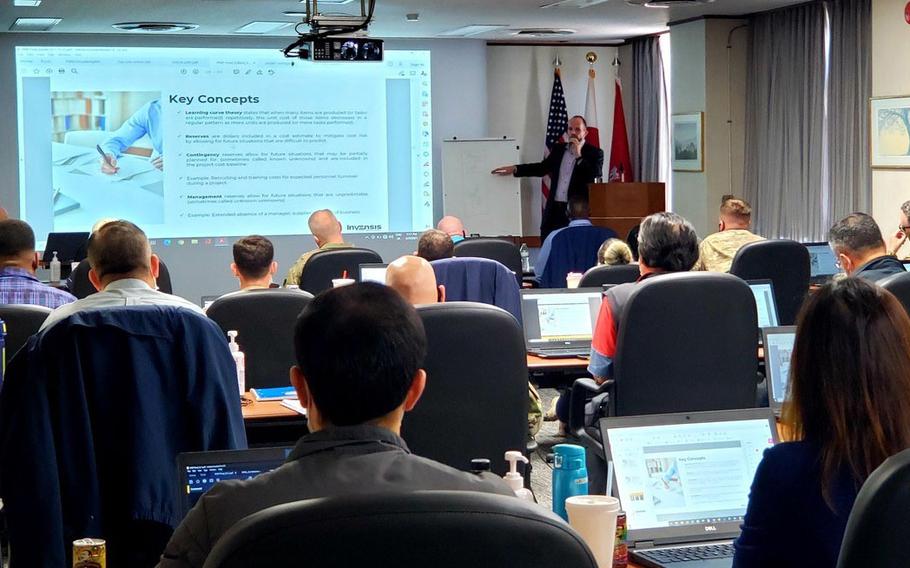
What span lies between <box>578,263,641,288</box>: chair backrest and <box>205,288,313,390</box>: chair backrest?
6.17 feet

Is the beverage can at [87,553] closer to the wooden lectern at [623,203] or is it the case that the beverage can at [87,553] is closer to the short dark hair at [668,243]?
the short dark hair at [668,243]

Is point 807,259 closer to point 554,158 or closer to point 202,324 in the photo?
point 202,324

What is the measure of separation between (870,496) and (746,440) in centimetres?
121

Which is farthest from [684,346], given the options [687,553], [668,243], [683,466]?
[687,553]

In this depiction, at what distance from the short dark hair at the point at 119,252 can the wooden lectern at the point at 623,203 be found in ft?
27.3

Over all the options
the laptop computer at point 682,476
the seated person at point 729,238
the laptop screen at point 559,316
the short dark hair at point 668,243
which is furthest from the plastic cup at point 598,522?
the seated person at point 729,238

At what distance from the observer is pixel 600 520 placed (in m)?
2.21

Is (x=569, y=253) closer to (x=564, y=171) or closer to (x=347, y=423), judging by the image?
(x=564, y=171)

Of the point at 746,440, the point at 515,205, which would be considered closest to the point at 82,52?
the point at 515,205

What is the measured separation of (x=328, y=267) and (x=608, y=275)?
67.3 inches

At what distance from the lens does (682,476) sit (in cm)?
258

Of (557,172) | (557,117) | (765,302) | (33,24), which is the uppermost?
(33,24)

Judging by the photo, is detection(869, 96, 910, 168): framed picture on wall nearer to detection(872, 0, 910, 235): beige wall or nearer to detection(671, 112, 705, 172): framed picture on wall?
detection(872, 0, 910, 235): beige wall

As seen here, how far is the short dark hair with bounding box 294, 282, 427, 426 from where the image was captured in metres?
1.59
